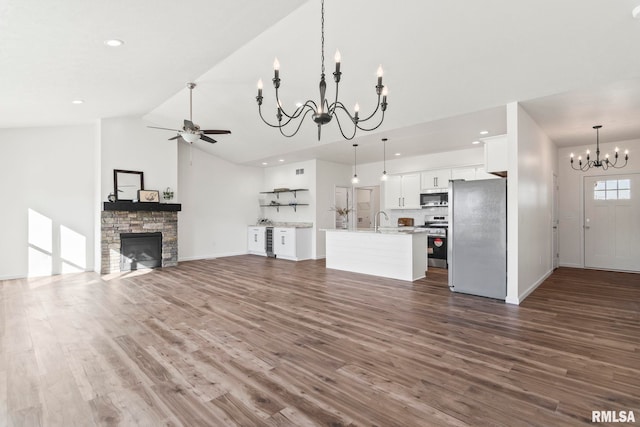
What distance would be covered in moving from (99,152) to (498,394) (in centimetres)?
775

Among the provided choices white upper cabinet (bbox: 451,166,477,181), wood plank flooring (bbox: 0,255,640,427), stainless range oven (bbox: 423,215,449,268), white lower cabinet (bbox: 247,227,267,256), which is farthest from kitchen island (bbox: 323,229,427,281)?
white lower cabinet (bbox: 247,227,267,256)

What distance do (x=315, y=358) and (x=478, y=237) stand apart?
3225 millimetres

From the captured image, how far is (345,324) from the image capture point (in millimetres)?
3508

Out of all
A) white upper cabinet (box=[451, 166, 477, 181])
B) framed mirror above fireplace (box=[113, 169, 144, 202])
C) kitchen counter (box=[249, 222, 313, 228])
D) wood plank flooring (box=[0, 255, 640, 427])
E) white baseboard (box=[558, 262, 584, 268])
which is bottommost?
wood plank flooring (box=[0, 255, 640, 427])

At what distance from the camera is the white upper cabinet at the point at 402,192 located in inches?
313

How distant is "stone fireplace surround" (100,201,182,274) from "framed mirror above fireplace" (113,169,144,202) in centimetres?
28

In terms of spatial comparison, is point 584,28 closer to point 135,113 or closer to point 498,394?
point 498,394

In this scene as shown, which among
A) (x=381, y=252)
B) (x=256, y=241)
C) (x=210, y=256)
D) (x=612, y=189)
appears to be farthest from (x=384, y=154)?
(x=210, y=256)

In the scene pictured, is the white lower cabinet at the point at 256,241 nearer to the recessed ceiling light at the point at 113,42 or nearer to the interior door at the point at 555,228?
the recessed ceiling light at the point at 113,42

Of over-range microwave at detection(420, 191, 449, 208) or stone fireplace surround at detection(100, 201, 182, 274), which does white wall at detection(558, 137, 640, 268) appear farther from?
stone fireplace surround at detection(100, 201, 182, 274)

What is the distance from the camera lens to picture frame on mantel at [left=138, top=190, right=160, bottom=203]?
706 cm

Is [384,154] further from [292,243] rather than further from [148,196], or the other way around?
[148,196]

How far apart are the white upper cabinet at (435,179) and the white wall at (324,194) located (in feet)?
7.98

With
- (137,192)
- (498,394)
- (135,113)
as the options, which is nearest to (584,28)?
(498,394)
